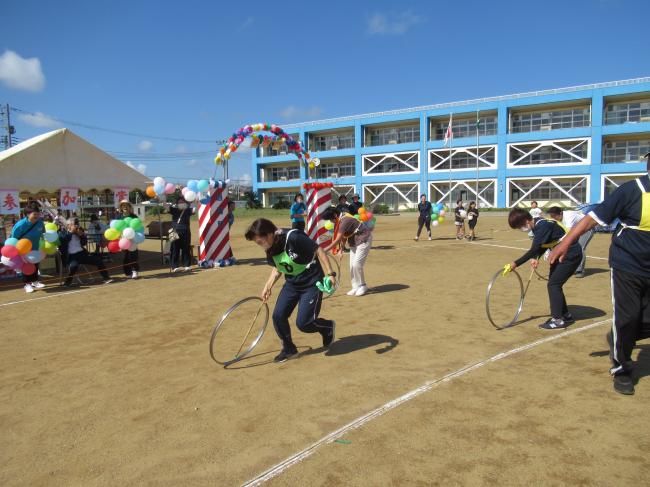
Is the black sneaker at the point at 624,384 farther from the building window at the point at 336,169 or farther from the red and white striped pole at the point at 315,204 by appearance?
the building window at the point at 336,169

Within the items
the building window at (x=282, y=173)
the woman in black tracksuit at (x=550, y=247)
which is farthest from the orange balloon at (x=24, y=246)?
the building window at (x=282, y=173)

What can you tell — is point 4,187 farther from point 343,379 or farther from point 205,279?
Answer: point 343,379

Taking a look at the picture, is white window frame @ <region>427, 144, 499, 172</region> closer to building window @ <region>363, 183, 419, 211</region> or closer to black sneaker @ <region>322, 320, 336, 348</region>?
building window @ <region>363, 183, 419, 211</region>

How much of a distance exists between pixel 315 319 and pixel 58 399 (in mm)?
2584

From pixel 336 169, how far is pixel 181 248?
4708cm

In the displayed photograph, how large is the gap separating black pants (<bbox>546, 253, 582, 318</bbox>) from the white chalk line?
0.33 meters

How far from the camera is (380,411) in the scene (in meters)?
3.68

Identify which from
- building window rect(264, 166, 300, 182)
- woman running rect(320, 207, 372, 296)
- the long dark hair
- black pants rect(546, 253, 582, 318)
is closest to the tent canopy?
woman running rect(320, 207, 372, 296)

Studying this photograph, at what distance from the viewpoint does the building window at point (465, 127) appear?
154 feet

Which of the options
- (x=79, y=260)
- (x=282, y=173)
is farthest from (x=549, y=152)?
(x=79, y=260)

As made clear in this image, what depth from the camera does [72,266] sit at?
10.1 metres

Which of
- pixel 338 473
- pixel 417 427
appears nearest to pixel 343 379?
pixel 417 427

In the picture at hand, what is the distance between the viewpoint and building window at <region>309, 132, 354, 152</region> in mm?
56100

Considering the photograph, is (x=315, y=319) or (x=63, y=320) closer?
(x=315, y=319)
